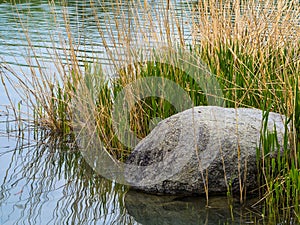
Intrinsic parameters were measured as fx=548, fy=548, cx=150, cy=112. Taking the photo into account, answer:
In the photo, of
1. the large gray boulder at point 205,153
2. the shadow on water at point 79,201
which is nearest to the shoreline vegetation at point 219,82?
the large gray boulder at point 205,153

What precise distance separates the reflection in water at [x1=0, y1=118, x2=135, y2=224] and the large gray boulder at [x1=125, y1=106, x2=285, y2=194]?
0.31 metres

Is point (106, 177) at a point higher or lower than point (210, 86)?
lower

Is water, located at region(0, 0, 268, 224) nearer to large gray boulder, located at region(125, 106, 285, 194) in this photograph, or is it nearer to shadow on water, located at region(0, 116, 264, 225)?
shadow on water, located at region(0, 116, 264, 225)

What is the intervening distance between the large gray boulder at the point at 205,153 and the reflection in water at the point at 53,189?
1.02 feet

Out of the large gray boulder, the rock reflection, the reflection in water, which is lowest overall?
the rock reflection

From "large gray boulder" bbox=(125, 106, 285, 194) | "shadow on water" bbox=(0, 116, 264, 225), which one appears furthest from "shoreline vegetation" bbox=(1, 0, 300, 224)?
"shadow on water" bbox=(0, 116, 264, 225)

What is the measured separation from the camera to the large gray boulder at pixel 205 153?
141 inches

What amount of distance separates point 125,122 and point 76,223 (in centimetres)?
124

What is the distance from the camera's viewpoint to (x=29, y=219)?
3285mm

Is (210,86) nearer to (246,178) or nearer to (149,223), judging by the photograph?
(246,178)

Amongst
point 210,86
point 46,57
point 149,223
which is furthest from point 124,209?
point 46,57

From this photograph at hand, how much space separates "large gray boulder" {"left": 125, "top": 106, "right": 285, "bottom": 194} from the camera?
359 cm

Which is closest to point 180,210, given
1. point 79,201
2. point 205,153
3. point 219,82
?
point 205,153

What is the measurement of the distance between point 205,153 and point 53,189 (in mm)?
1069
